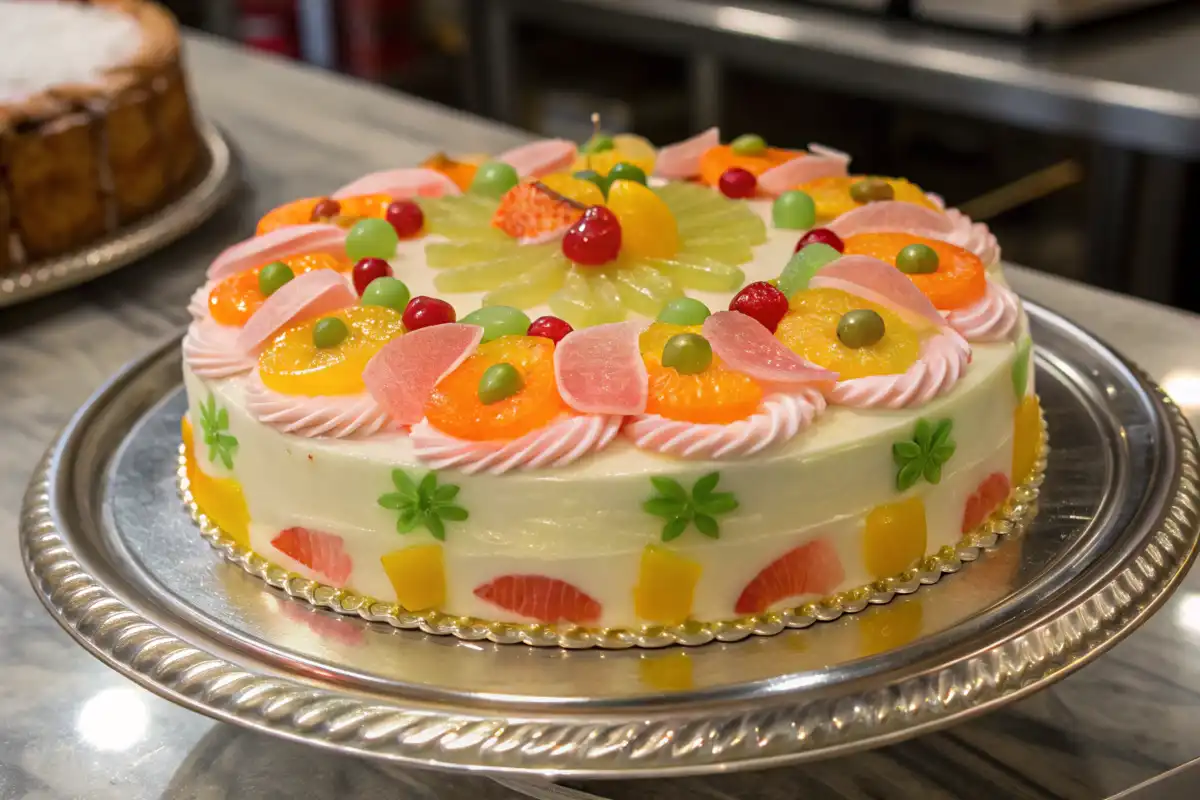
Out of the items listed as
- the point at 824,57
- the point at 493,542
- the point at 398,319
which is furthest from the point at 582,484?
the point at 824,57

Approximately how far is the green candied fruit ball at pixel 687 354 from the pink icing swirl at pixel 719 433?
6 cm

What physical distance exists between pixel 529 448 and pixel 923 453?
423 mm

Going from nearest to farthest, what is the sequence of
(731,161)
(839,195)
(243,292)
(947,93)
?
(243,292)
(839,195)
(731,161)
(947,93)

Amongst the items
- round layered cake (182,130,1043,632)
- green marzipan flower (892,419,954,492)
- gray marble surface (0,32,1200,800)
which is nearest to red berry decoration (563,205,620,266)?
round layered cake (182,130,1043,632)

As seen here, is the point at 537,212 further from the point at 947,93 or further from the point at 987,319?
the point at 947,93

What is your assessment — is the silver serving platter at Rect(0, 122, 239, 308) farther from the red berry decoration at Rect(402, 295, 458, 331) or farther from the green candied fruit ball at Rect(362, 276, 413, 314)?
the red berry decoration at Rect(402, 295, 458, 331)

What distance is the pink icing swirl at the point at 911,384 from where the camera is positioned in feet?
4.77

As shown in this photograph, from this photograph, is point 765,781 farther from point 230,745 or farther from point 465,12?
point 465,12

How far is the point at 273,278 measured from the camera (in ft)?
5.57

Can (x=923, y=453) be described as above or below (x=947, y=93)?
above

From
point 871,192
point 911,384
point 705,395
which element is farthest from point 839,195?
point 705,395

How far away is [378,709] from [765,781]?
469 millimetres

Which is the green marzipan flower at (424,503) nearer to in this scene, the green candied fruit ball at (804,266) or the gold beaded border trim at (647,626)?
the gold beaded border trim at (647,626)

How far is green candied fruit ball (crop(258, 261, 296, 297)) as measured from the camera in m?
1.70
